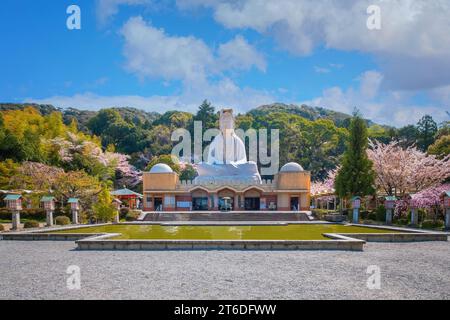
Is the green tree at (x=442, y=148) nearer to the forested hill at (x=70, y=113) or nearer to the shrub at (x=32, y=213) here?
the shrub at (x=32, y=213)

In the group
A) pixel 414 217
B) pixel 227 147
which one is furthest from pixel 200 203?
pixel 414 217

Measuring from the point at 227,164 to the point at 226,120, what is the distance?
191 inches

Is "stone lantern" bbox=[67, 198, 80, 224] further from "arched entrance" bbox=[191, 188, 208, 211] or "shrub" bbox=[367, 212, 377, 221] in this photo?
"shrub" bbox=[367, 212, 377, 221]

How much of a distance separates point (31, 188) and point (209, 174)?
1615 cm

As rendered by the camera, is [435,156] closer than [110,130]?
Yes

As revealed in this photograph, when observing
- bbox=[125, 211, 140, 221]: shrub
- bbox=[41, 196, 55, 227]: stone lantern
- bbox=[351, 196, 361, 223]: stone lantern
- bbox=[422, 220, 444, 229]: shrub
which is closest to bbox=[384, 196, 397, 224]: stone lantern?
bbox=[351, 196, 361, 223]: stone lantern

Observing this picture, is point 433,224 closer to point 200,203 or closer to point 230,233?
point 230,233

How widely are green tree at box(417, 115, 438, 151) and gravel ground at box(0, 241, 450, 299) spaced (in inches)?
1530

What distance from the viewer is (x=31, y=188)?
98.8ft

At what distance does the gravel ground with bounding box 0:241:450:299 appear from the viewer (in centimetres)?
731

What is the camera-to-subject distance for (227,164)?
1533 inches

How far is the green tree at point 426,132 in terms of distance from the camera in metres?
47.8

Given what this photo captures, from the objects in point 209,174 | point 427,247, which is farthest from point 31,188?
point 427,247
